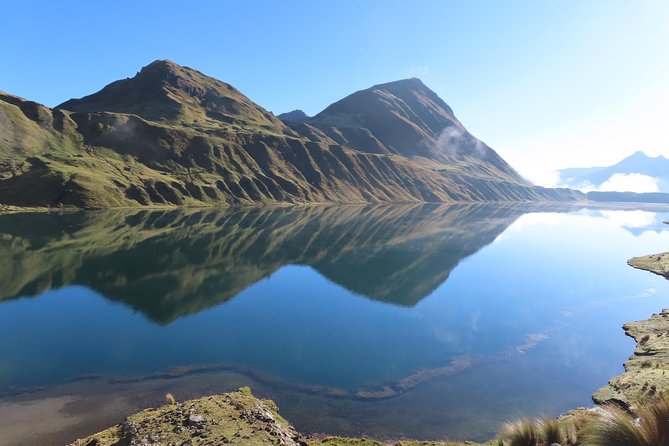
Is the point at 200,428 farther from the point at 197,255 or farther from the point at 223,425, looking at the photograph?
the point at 197,255

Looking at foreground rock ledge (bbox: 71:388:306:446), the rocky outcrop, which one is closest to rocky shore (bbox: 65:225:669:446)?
foreground rock ledge (bbox: 71:388:306:446)

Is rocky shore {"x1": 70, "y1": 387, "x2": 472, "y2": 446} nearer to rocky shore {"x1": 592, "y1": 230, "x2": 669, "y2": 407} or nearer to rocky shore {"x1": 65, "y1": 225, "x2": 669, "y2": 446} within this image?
rocky shore {"x1": 65, "y1": 225, "x2": 669, "y2": 446}

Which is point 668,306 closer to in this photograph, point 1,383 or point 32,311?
point 1,383

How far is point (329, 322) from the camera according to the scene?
52406mm

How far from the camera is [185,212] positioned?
6604 inches

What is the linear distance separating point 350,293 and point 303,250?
37.5 meters

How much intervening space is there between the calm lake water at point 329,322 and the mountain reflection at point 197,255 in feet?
1.85

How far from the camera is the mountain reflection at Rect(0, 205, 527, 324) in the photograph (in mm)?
62281

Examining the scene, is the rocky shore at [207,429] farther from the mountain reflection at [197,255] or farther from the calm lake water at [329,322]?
the mountain reflection at [197,255]

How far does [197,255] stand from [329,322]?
45888 millimetres

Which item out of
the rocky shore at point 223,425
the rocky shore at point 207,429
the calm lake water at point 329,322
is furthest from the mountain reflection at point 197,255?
the rocky shore at point 207,429

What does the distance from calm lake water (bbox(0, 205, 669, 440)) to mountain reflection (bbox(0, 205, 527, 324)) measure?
564mm

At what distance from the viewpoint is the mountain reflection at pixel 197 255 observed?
6228cm

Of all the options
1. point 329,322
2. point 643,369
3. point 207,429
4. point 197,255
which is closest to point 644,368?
point 643,369
